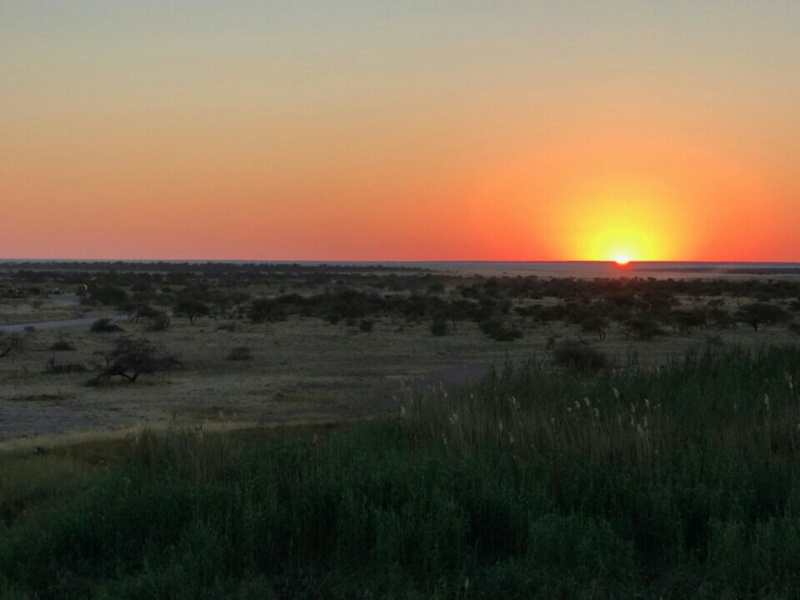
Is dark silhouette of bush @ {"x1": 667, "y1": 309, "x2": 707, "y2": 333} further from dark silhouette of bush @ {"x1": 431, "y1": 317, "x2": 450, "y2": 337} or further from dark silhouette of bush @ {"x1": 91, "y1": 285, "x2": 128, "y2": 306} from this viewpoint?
dark silhouette of bush @ {"x1": 91, "y1": 285, "x2": 128, "y2": 306}

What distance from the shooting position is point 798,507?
296 inches

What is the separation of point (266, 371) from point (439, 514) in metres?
21.4

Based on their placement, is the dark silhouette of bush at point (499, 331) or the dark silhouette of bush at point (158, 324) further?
the dark silhouette of bush at point (158, 324)

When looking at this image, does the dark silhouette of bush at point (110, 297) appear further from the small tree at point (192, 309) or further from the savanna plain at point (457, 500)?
the savanna plain at point (457, 500)

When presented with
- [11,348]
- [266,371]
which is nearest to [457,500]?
[266,371]

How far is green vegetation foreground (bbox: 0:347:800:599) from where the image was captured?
6.71 meters

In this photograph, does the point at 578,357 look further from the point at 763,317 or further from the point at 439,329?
the point at 763,317

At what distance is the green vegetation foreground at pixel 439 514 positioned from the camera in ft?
22.0

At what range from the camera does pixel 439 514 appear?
7.36 metres

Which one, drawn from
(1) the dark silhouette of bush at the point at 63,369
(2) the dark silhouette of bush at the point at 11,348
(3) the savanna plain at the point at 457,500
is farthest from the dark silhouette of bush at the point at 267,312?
(3) the savanna plain at the point at 457,500

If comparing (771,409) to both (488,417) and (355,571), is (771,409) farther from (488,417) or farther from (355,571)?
(355,571)

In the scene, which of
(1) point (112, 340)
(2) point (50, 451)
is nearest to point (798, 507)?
(2) point (50, 451)

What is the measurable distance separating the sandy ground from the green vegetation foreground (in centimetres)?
248

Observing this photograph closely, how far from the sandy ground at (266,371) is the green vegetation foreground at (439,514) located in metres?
2.48
